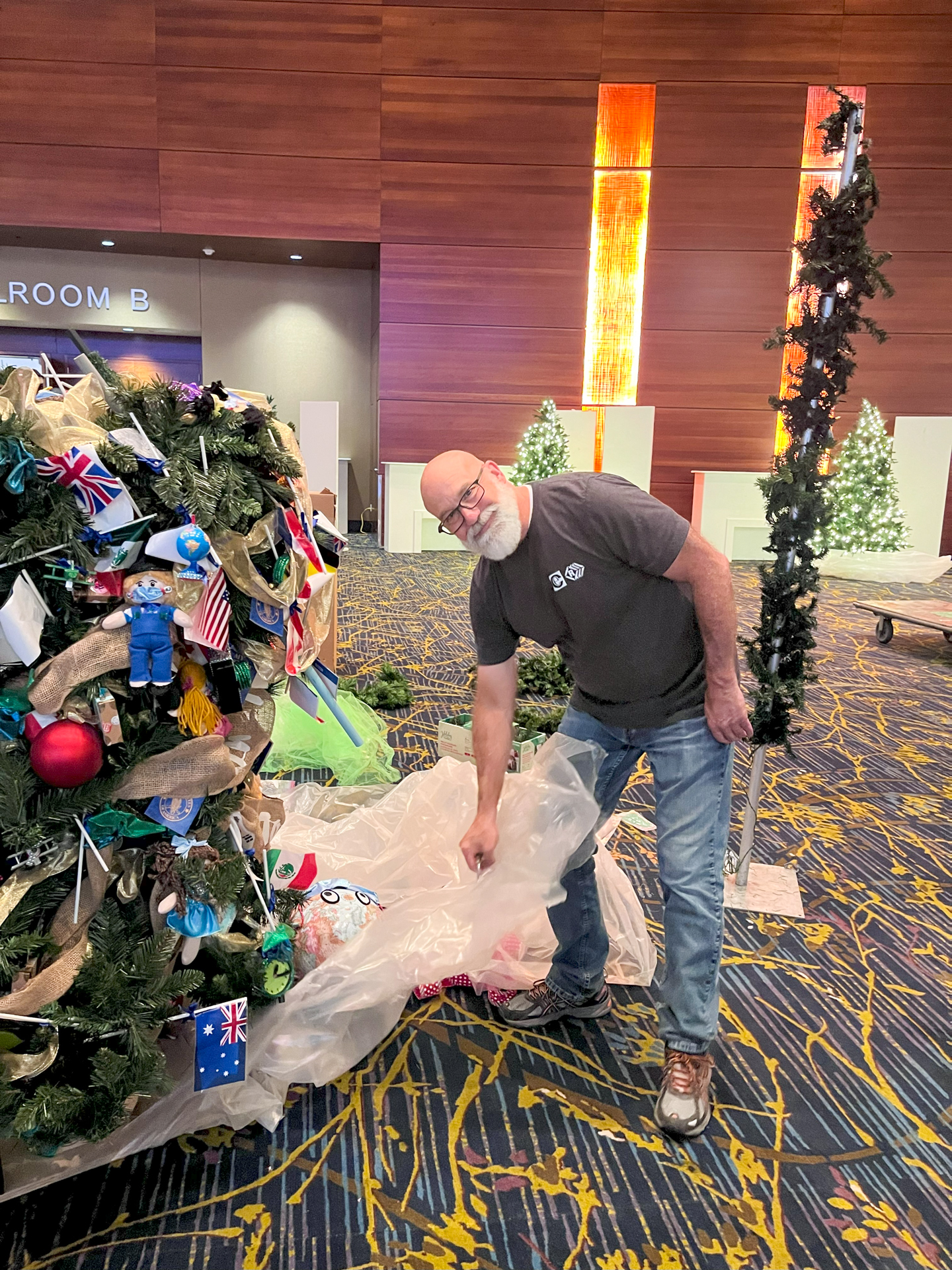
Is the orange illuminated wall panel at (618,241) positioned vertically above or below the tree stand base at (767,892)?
above

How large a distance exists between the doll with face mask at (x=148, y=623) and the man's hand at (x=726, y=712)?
0.91m

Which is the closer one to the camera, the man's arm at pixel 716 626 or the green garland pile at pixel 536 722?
the man's arm at pixel 716 626

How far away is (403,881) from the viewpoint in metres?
2.16

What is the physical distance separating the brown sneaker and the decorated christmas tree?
2.55 feet

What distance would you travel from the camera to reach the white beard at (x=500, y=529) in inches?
59.9

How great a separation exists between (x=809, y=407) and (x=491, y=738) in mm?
1225

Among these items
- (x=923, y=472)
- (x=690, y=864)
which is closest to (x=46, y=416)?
(x=690, y=864)

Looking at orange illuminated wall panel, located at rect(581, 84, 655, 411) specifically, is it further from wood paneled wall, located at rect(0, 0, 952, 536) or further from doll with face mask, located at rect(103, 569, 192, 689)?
doll with face mask, located at rect(103, 569, 192, 689)

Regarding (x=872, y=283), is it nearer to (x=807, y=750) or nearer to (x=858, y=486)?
(x=807, y=750)

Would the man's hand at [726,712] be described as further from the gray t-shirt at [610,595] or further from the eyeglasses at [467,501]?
the eyeglasses at [467,501]

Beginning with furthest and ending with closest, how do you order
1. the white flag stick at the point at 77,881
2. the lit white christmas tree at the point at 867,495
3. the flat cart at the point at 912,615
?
the lit white christmas tree at the point at 867,495 → the flat cart at the point at 912,615 → the white flag stick at the point at 77,881

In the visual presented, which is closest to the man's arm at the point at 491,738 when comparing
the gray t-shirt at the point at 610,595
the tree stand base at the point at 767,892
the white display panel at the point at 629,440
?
the gray t-shirt at the point at 610,595

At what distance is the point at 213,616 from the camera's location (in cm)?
131

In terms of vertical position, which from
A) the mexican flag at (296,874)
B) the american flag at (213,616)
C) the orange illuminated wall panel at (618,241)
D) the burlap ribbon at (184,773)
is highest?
the orange illuminated wall panel at (618,241)
